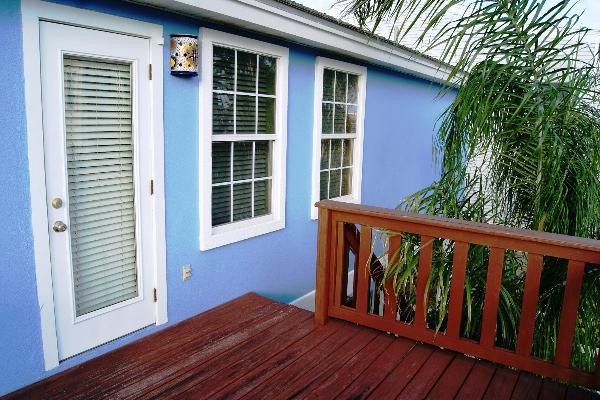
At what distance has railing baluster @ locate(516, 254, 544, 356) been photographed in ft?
7.41

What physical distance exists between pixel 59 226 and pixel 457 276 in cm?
224

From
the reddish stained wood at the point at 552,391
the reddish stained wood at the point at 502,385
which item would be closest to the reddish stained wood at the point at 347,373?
the reddish stained wood at the point at 502,385

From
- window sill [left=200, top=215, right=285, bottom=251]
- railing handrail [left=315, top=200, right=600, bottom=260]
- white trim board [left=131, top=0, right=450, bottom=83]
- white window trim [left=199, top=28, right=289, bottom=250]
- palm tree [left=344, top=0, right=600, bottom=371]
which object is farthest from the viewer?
window sill [left=200, top=215, right=285, bottom=251]

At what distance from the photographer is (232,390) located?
2.26 metres

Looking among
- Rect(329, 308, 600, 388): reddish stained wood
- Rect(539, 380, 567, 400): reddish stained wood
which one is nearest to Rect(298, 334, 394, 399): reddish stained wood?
Rect(329, 308, 600, 388): reddish stained wood

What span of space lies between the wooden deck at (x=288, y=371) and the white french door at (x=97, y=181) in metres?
0.31

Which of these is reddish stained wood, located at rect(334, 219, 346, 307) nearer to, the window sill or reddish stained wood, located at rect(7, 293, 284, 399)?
reddish stained wood, located at rect(7, 293, 284, 399)

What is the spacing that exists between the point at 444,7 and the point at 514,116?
0.71 meters

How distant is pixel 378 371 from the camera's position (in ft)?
8.01

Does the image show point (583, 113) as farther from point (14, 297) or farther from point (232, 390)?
point (14, 297)

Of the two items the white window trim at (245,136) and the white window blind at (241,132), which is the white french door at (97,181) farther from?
the white window blind at (241,132)

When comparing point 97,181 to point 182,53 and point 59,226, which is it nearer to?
point 59,226

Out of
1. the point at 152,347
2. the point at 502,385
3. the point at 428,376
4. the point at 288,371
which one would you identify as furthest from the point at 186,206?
the point at 502,385

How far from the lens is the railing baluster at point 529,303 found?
226 centimetres
